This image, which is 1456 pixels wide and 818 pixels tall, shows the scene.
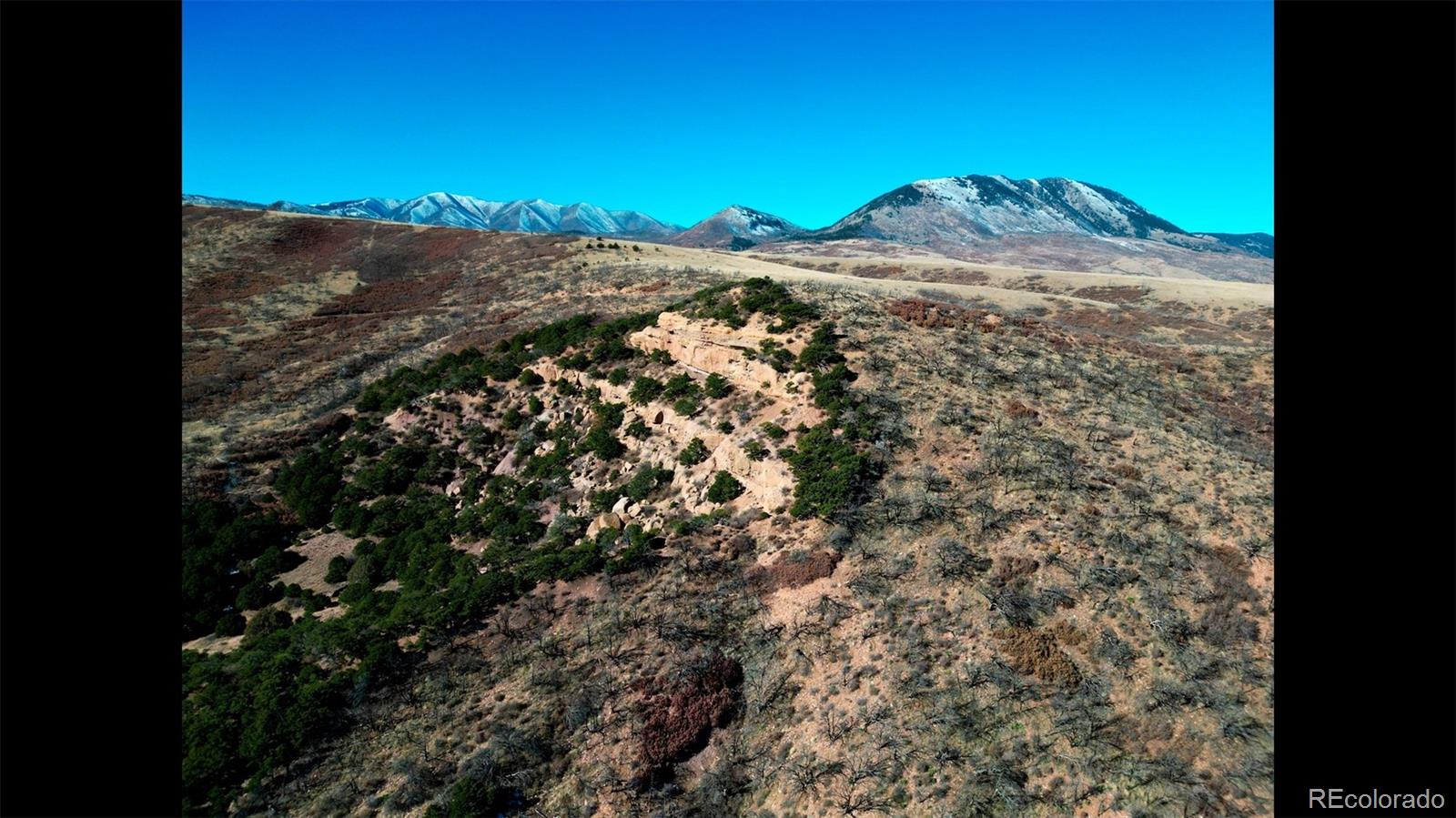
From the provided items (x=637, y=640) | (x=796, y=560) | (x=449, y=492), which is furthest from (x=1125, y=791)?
(x=449, y=492)

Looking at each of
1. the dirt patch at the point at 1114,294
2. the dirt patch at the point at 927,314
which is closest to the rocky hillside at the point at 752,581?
the dirt patch at the point at 927,314

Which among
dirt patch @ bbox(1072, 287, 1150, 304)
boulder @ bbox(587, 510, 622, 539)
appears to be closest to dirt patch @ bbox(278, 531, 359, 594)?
boulder @ bbox(587, 510, 622, 539)

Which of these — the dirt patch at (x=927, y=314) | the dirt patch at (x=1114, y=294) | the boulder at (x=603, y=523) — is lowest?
the boulder at (x=603, y=523)

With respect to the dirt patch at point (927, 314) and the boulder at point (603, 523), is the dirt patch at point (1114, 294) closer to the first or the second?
the dirt patch at point (927, 314)

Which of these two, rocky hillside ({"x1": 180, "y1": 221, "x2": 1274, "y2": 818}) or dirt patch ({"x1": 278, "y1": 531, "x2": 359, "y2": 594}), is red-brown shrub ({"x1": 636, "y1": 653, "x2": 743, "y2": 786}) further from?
dirt patch ({"x1": 278, "y1": 531, "x2": 359, "y2": 594})

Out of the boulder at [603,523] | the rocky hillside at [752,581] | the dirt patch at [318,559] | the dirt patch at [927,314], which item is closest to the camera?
the rocky hillside at [752,581]

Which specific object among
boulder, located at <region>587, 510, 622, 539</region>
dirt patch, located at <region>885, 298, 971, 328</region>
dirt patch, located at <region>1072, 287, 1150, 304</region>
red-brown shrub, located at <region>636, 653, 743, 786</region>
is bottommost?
red-brown shrub, located at <region>636, 653, 743, 786</region>

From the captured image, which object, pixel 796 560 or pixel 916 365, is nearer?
pixel 796 560

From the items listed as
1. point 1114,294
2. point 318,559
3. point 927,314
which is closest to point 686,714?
point 318,559
